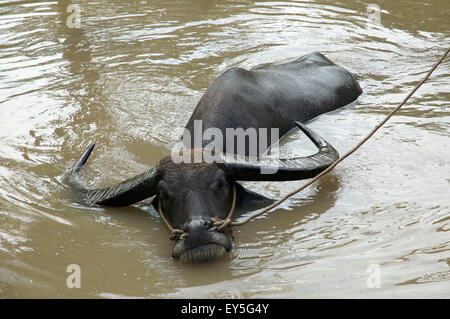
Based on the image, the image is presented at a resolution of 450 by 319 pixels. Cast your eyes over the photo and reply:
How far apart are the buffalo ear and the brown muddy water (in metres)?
0.13

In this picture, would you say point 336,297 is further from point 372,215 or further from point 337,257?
point 372,215

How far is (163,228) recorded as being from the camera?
3783 millimetres

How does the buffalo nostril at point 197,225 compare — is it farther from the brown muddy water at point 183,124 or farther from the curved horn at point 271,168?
the curved horn at point 271,168

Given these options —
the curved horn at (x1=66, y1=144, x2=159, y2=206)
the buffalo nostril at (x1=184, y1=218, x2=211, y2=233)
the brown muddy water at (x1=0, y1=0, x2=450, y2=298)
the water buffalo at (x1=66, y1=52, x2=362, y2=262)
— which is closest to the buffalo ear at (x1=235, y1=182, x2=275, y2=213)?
the water buffalo at (x1=66, y1=52, x2=362, y2=262)

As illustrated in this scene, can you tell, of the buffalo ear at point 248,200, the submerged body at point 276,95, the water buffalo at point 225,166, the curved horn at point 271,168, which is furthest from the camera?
the submerged body at point 276,95

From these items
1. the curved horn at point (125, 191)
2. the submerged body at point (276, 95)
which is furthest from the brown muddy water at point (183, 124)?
the submerged body at point (276, 95)

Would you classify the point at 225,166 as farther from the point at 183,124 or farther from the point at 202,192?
the point at 183,124

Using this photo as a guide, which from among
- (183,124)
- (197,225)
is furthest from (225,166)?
(183,124)

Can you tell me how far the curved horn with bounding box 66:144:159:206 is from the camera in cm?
376

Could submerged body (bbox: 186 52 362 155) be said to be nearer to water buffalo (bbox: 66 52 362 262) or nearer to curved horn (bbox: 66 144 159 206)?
water buffalo (bbox: 66 52 362 262)

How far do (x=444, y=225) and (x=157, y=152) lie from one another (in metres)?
2.33

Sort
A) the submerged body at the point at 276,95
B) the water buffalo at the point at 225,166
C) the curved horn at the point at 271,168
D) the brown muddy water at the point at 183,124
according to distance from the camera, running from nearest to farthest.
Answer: the brown muddy water at the point at 183,124, the water buffalo at the point at 225,166, the curved horn at the point at 271,168, the submerged body at the point at 276,95

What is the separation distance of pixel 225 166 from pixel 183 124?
6.22 ft

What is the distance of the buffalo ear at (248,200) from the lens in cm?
392
